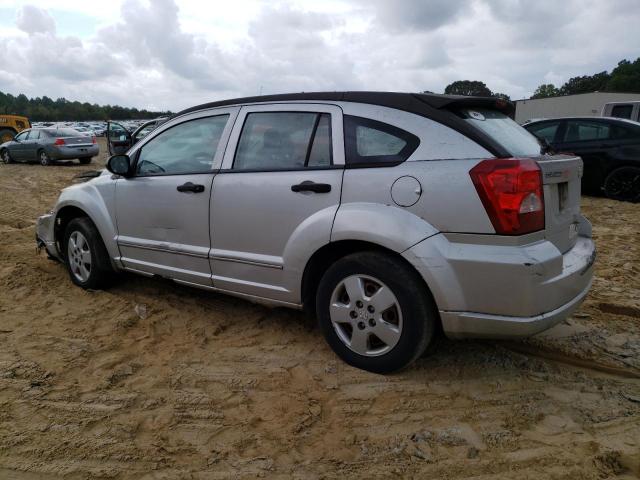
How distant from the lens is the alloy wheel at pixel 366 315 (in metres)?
2.87

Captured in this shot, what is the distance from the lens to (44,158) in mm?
17438

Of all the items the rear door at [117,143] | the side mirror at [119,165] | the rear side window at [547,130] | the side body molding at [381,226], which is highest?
the rear door at [117,143]

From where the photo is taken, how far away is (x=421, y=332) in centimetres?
278

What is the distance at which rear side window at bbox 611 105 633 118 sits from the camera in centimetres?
1573

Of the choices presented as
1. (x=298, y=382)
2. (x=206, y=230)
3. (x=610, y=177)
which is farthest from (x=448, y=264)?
(x=610, y=177)

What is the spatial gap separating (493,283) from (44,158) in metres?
18.3

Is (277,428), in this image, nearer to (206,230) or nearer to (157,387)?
(157,387)

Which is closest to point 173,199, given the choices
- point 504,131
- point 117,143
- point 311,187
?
point 311,187

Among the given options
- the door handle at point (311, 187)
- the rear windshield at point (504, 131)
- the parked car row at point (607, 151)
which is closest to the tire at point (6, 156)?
the parked car row at point (607, 151)

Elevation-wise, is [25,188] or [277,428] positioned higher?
[25,188]

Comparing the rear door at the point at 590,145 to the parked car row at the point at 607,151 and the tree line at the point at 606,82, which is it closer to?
the parked car row at the point at 607,151

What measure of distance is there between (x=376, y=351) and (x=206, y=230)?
1.47 meters

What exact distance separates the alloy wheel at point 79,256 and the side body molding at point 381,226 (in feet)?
8.96

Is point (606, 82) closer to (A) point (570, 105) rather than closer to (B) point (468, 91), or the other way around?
(A) point (570, 105)
